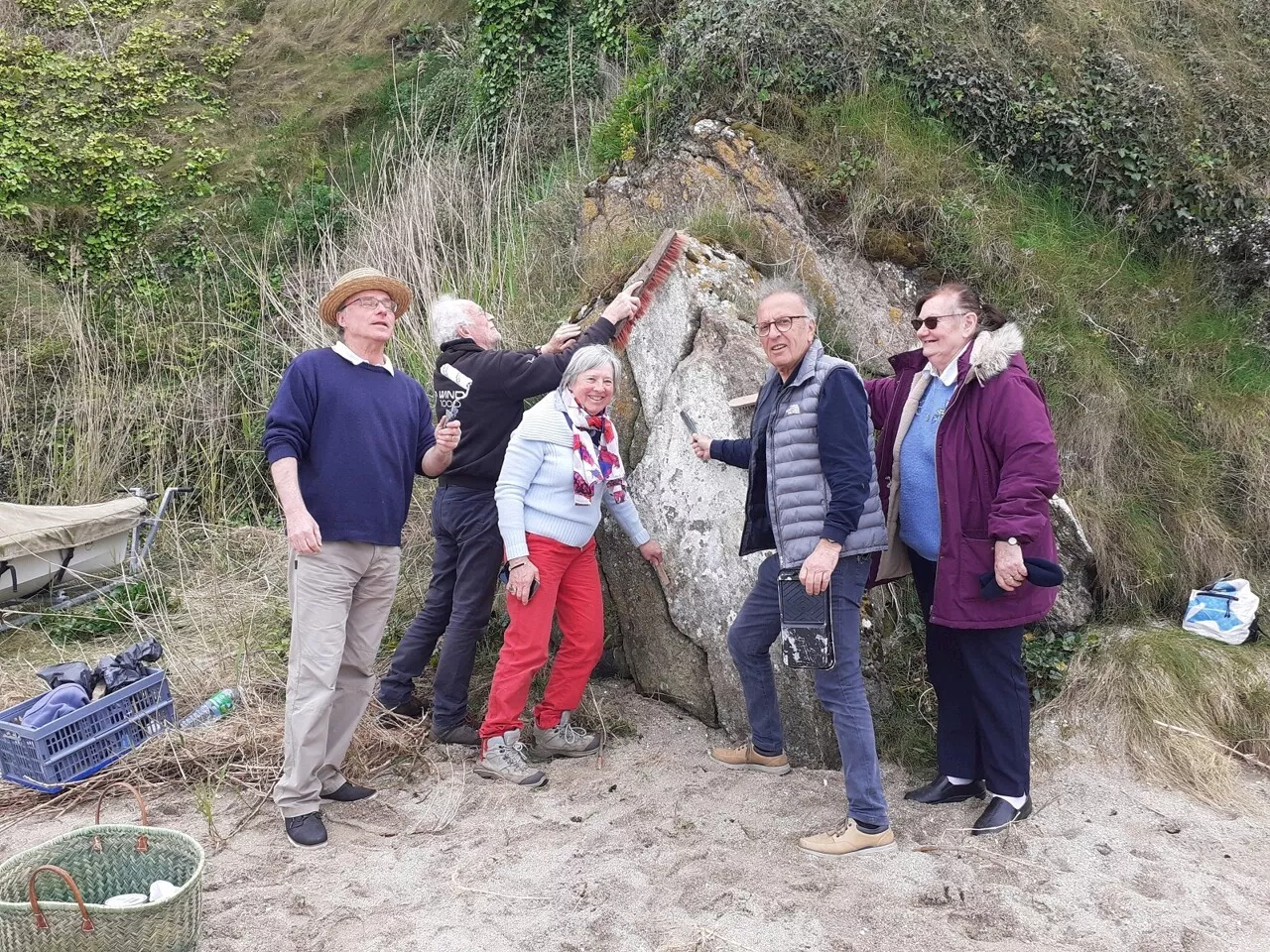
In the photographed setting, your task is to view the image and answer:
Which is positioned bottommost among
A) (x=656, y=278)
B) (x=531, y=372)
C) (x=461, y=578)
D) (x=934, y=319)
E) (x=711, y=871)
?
(x=711, y=871)

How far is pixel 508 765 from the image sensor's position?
443 cm

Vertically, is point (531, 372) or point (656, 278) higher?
point (656, 278)

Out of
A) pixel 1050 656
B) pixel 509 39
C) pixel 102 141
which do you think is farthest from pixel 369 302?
pixel 102 141

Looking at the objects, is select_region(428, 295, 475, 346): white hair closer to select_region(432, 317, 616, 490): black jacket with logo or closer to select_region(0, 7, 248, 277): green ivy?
select_region(432, 317, 616, 490): black jacket with logo

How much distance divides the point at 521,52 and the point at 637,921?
30.4ft

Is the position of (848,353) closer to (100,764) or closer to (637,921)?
(637,921)

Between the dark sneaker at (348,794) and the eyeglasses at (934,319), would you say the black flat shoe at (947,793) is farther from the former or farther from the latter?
the dark sneaker at (348,794)

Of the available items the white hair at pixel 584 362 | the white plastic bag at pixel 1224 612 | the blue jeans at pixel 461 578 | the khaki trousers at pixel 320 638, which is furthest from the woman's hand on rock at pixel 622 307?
the white plastic bag at pixel 1224 612

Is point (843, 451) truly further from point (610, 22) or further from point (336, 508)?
point (610, 22)

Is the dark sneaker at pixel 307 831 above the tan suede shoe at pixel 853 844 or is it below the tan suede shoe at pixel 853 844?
below

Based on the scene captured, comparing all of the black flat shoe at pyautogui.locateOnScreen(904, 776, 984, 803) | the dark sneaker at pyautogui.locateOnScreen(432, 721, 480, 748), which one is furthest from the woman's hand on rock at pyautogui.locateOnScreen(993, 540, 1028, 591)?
the dark sneaker at pyautogui.locateOnScreen(432, 721, 480, 748)

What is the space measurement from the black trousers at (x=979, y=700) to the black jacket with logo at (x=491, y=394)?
6.02 ft

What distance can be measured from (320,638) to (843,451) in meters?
2.12

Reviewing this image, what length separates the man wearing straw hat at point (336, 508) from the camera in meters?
3.78
